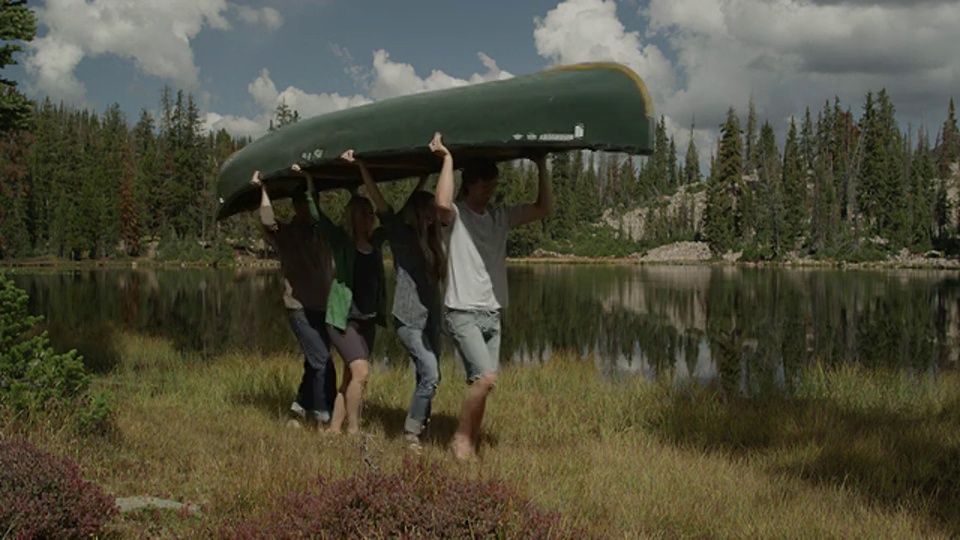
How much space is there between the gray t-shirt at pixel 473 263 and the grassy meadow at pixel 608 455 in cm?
103

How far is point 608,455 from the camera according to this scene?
5.36 meters

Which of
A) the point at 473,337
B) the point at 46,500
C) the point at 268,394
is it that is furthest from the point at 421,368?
the point at 268,394

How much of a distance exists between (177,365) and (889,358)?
13987mm

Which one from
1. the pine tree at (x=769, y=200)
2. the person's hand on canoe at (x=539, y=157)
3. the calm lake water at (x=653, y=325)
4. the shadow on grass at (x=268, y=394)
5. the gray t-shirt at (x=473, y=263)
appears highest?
the pine tree at (x=769, y=200)

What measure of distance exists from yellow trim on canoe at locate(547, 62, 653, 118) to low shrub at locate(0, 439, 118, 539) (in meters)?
3.92

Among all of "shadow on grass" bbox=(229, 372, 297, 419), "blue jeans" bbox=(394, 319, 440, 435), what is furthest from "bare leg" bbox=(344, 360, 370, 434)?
"shadow on grass" bbox=(229, 372, 297, 419)

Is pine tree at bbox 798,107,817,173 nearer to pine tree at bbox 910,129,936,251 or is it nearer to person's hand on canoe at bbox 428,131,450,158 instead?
pine tree at bbox 910,129,936,251

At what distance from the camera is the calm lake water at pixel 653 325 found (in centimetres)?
1537

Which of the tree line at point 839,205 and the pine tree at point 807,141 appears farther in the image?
the pine tree at point 807,141

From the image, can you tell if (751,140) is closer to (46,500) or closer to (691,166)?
(691,166)

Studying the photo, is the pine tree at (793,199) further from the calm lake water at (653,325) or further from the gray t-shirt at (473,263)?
the gray t-shirt at (473,263)

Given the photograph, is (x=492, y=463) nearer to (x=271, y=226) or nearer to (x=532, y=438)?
(x=532, y=438)

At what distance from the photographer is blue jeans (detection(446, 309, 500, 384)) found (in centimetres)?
497

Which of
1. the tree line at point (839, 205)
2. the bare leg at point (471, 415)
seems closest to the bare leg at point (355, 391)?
the bare leg at point (471, 415)
